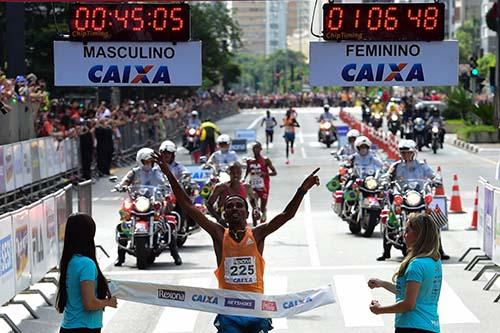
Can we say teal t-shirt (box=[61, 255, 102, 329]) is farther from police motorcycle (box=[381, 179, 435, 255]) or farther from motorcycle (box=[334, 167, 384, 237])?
motorcycle (box=[334, 167, 384, 237])

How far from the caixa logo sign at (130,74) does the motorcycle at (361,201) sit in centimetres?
641

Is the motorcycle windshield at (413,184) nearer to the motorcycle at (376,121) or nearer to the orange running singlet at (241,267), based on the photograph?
the orange running singlet at (241,267)

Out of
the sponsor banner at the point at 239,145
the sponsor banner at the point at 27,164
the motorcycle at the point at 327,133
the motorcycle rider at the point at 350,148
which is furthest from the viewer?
the motorcycle at the point at 327,133

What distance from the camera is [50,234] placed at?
16438 mm

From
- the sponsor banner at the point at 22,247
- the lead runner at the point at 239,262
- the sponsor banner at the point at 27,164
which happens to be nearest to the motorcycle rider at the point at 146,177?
the sponsor banner at the point at 22,247

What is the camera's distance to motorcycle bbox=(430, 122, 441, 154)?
48719 mm

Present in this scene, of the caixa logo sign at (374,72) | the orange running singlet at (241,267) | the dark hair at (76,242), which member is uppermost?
the caixa logo sign at (374,72)

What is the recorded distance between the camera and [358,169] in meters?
22.8

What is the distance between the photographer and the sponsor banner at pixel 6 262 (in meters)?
13.2

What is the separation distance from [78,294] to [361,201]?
13.8m

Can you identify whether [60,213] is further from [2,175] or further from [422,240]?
[422,240]

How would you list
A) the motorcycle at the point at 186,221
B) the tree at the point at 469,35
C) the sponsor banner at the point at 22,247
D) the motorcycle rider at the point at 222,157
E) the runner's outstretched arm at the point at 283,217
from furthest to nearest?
the tree at the point at 469,35
the motorcycle rider at the point at 222,157
the motorcycle at the point at 186,221
the sponsor banner at the point at 22,247
the runner's outstretched arm at the point at 283,217

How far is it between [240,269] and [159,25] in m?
7.46

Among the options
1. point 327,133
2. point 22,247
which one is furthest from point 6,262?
point 327,133
